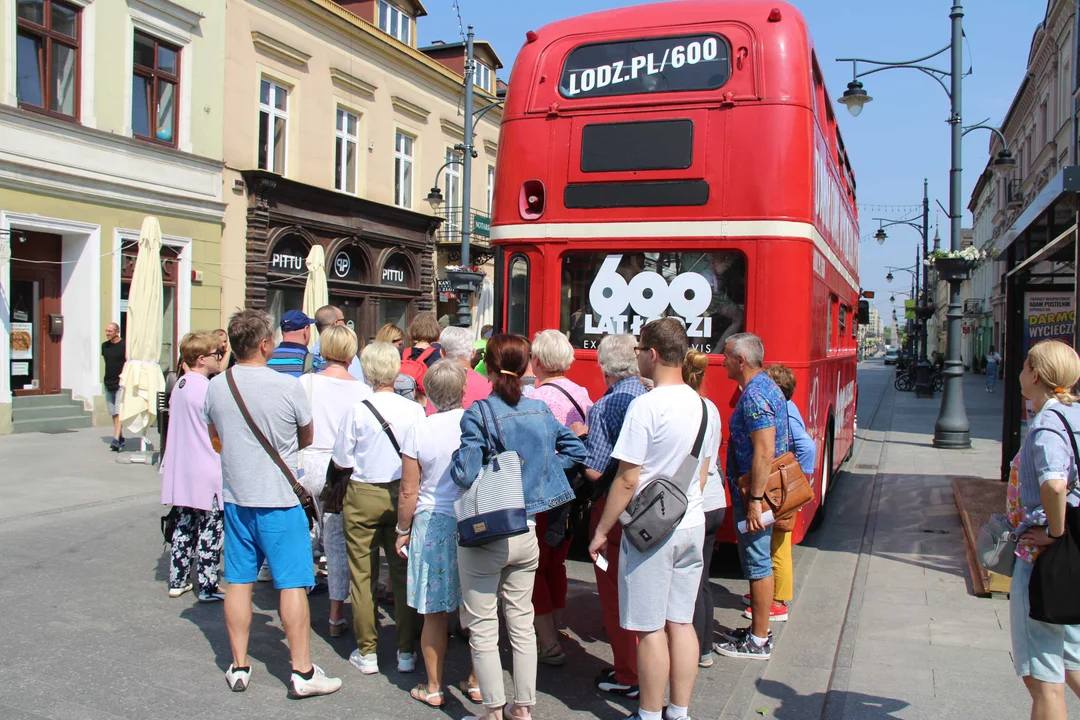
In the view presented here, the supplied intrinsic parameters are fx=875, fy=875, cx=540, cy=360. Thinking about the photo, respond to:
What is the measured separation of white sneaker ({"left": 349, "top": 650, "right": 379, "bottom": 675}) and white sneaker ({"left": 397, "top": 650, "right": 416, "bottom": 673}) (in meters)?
0.12

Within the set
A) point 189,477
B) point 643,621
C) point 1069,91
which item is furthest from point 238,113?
point 1069,91

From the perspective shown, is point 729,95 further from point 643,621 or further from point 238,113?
point 238,113

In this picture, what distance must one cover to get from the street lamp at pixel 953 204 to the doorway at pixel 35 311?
14.0 metres

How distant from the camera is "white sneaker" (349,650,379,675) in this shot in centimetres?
455

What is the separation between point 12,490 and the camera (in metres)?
9.16

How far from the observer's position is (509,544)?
374 centimetres

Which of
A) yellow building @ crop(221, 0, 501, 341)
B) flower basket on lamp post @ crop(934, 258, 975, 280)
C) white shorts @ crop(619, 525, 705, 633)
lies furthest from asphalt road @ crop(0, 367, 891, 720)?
yellow building @ crop(221, 0, 501, 341)

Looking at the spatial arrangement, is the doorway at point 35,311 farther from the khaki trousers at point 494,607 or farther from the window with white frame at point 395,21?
the khaki trousers at point 494,607

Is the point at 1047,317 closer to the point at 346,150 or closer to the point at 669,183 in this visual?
the point at 669,183

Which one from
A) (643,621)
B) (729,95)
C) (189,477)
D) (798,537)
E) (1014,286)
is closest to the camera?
(643,621)

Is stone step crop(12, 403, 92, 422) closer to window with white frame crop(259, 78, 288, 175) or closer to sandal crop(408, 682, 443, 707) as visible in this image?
window with white frame crop(259, 78, 288, 175)

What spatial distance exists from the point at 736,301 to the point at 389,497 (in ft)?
9.51

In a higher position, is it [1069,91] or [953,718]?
[1069,91]

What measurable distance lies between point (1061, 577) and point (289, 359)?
440cm
